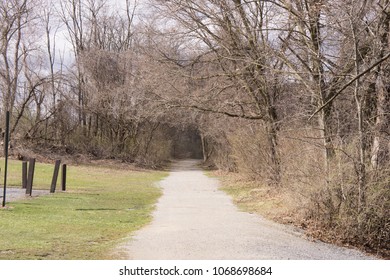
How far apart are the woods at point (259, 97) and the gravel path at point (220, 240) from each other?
1.23 m

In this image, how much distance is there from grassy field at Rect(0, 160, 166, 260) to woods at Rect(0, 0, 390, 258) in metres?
4.45

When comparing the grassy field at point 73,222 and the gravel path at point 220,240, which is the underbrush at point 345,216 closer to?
the gravel path at point 220,240

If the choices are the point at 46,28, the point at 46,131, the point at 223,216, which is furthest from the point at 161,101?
the point at 46,28

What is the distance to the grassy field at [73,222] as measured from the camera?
854 cm

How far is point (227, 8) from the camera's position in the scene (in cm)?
1903

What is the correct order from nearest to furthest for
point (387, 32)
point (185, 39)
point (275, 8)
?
point (387, 32) < point (275, 8) < point (185, 39)

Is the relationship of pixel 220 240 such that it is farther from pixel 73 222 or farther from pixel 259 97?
A: pixel 259 97

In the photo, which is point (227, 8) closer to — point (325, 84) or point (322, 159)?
point (325, 84)

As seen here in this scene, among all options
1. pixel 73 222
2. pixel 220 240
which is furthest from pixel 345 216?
pixel 73 222

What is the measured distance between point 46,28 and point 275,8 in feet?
125

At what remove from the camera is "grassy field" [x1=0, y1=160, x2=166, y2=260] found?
28.0 ft

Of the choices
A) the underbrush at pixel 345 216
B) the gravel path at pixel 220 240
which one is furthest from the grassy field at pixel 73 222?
the underbrush at pixel 345 216

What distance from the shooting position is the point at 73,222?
11875 millimetres

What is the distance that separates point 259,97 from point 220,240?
1250cm
